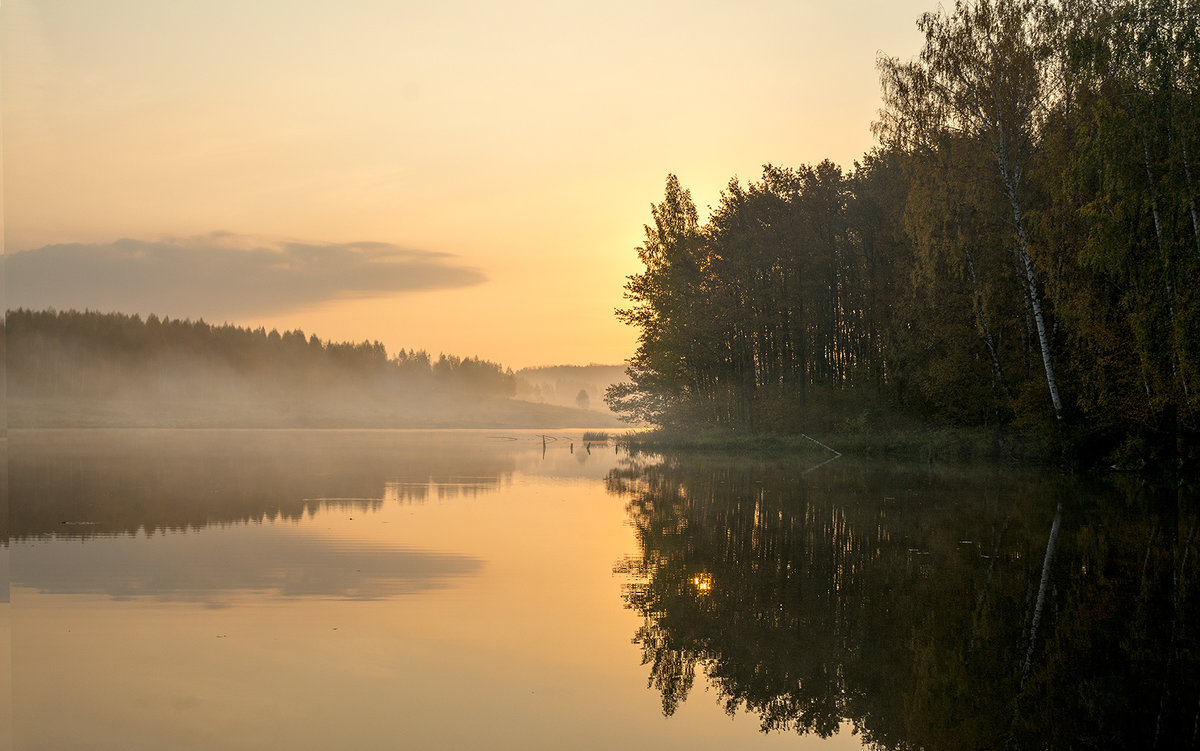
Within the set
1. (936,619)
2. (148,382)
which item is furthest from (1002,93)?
(148,382)

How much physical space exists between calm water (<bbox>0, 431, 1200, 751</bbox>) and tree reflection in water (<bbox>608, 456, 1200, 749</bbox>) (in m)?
0.05

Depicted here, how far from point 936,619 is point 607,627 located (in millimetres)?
4197

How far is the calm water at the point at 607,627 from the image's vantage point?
768 centimetres

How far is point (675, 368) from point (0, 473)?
43.5m

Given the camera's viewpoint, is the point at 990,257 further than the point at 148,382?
A: No

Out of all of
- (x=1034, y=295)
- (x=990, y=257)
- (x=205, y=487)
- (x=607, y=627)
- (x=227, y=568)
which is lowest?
(x=607, y=627)

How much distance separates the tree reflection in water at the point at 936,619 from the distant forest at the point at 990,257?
1153 cm

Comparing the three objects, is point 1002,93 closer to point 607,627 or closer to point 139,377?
point 607,627

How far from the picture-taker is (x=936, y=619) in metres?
11.4

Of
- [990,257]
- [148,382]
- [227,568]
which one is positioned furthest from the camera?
[148,382]

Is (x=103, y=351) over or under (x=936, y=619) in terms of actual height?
over

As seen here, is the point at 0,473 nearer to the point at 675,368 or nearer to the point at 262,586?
the point at 262,586

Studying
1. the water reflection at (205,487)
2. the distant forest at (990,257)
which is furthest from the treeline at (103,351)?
the distant forest at (990,257)

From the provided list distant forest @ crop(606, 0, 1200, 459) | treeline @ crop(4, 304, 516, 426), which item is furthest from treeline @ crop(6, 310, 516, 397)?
distant forest @ crop(606, 0, 1200, 459)
